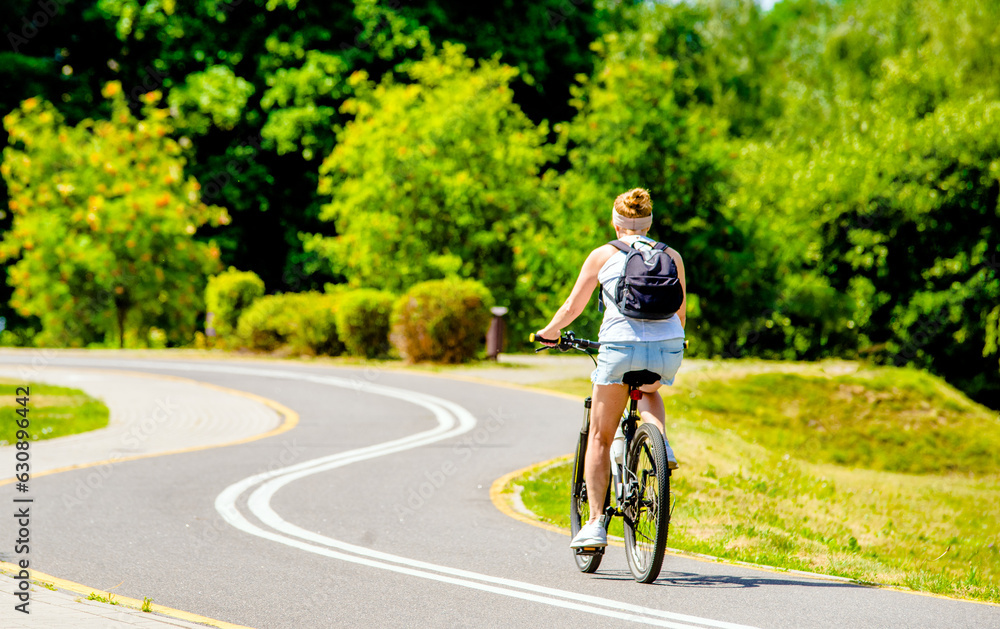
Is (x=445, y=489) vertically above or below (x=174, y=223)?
below

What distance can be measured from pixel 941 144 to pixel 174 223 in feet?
62.0

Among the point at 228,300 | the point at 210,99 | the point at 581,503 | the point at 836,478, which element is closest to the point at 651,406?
the point at 581,503

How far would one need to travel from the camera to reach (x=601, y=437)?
6.03 metres

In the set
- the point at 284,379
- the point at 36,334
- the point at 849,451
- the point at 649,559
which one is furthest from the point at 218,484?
the point at 36,334

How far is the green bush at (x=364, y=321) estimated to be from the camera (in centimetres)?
2330

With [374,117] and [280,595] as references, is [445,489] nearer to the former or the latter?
[280,595]

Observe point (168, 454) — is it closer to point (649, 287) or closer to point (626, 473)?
point (626, 473)

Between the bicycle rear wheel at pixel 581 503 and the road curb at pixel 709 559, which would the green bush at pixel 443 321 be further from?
the bicycle rear wheel at pixel 581 503

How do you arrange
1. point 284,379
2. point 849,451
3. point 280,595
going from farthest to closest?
point 284,379 → point 849,451 → point 280,595

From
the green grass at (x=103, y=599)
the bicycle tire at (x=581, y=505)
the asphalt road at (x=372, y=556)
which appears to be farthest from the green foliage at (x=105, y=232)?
the green grass at (x=103, y=599)

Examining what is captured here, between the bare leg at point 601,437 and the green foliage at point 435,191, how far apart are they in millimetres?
20887

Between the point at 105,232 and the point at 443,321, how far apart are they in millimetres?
11078

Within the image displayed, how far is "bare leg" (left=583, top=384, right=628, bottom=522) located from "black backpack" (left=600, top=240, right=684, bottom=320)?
48 centimetres

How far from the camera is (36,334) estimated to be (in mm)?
33188
